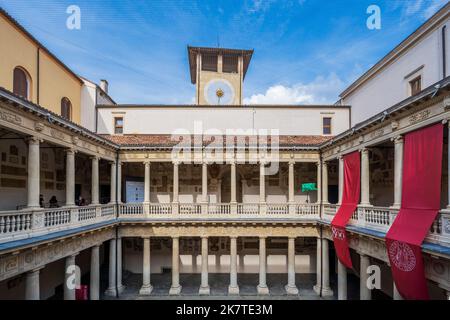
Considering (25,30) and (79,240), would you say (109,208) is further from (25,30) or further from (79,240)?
(25,30)

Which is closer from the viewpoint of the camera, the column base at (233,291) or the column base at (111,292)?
the column base at (111,292)

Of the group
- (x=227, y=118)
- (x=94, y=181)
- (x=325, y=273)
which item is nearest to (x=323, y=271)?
(x=325, y=273)

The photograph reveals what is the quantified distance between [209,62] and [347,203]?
60.1ft

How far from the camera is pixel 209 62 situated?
24.6 metres

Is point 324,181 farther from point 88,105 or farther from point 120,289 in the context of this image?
point 88,105

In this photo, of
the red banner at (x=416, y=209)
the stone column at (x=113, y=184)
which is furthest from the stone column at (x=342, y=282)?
the stone column at (x=113, y=184)

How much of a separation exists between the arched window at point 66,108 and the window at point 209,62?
40.8 feet

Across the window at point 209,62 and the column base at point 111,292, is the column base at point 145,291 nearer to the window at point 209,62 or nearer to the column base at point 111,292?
the column base at point 111,292

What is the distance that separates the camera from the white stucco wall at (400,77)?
12.3 m

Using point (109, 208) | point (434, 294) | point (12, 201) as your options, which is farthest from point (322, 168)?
point (12, 201)

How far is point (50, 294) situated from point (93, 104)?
13380 millimetres

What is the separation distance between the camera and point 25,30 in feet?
44.4

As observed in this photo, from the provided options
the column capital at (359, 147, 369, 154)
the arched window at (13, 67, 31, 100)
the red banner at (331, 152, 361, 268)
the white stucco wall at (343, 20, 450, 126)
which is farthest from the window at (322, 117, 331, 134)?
the arched window at (13, 67, 31, 100)
